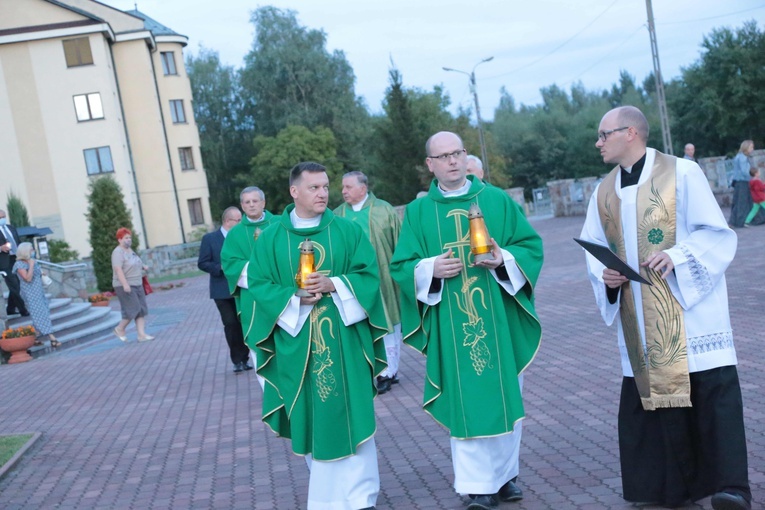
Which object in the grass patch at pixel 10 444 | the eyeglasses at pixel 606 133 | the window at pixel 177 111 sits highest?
the window at pixel 177 111

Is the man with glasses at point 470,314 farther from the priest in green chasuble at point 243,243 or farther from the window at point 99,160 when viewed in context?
the window at point 99,160

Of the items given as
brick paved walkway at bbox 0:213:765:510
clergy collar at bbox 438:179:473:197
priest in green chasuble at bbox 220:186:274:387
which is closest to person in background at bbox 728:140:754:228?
brick paved walkway at bbox 0:213:765:510

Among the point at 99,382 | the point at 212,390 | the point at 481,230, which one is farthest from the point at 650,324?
the point at 99,382

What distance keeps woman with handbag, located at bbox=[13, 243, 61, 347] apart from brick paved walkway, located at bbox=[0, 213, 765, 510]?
93.5 inches

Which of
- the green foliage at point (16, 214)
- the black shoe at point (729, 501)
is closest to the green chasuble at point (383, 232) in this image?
the black shoe at point (729, 501)

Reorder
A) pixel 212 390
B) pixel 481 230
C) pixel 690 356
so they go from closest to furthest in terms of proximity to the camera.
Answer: pixel 690 356 < pixel 481 230 < pixel 212 390

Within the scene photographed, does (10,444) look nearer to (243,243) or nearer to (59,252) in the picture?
(243,243)

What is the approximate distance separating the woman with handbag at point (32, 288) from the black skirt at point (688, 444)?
44.1 feet

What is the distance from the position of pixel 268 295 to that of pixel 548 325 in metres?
7.71

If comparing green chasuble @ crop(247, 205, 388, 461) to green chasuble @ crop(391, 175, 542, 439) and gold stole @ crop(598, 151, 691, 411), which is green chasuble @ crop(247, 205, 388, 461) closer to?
green chasuble @ crop(391, 175, 542, 439)

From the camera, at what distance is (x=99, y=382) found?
13023 mm

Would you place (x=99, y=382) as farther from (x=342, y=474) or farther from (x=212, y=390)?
(x=342, y=474)

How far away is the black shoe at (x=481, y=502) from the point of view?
5.48m

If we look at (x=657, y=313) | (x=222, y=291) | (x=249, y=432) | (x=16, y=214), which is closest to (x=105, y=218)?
(x=16, y=214)
